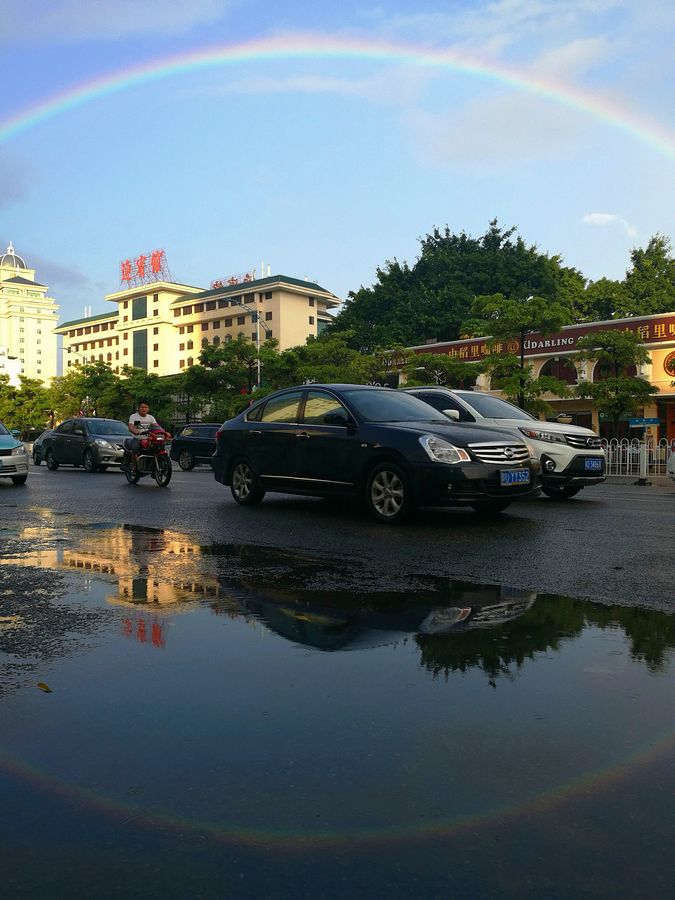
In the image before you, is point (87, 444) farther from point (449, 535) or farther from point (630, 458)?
point (449, 535)

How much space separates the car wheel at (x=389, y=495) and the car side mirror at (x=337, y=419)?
0.73 m

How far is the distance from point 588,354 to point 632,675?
26.0 m

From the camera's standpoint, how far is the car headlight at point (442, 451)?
819cm

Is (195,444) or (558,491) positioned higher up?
(195,444)

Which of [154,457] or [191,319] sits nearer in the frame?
[154,457]

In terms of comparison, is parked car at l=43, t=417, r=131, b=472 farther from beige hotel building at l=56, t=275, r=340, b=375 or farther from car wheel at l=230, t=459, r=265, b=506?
beige hotel building at l=56, t=275, r=340, b=375

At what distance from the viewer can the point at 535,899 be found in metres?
1.70

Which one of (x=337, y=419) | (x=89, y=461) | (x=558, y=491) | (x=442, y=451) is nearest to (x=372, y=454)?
(x=337, y=419)

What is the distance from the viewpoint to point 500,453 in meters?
8.56

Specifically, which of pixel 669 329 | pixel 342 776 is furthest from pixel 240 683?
pixel 669 329

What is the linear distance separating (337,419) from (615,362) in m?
21.8

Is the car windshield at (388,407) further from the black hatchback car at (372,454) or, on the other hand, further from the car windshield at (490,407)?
the car windshield at (490,407)

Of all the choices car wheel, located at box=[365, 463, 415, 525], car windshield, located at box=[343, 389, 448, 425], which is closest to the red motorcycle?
car windshield, located at box=[343, 389, 448, 425]

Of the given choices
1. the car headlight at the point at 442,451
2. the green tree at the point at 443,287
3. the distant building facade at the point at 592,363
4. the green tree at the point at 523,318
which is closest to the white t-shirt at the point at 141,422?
the car headlight at the point at 442,451
